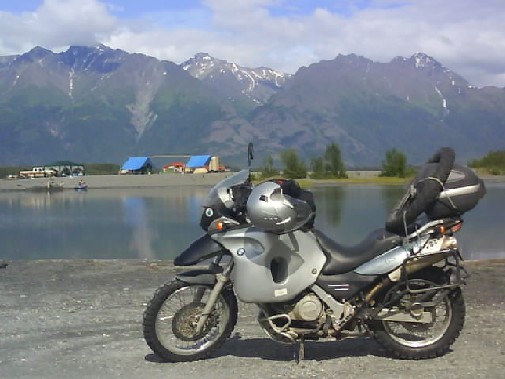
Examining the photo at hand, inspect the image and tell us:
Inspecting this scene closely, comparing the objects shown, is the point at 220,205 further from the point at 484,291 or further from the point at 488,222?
the point at 488,222

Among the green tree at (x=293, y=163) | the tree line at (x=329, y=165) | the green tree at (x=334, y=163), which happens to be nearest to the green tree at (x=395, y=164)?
the tree line at (x=329, y=165)

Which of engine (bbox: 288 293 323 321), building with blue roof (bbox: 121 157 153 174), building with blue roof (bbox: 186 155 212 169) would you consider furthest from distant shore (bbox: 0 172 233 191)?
engine (bbox: 288 293 323 321)

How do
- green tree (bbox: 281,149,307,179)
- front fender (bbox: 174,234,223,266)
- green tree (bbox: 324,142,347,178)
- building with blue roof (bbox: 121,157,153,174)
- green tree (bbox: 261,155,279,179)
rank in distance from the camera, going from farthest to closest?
building with blue roof (bbox: 121,157,153,174) → green tree (bbox: 324,142,347,178) → green tree (bbox: 281,149,307,179) → green tree (bbox: 261,155,279,179) → front fender (bbox: 174,234,223,266)

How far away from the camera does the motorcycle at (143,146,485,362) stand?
20.1ft

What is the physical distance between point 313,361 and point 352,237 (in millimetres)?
16627

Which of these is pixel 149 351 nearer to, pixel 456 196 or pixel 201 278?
pixel 201 278

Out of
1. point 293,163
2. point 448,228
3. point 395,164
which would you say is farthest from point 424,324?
point 293,163

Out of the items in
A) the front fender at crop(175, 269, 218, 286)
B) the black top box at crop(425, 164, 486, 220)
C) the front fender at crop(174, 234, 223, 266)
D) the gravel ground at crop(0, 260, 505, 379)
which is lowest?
the gravel ground at crop(0, 260, 505, 379)

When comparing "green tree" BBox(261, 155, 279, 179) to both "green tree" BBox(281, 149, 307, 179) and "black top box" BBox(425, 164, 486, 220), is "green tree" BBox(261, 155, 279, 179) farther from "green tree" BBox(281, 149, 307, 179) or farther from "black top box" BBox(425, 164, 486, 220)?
"green tree" BBox(281, 149, 307, 179)

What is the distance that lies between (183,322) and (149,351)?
1.84 feet

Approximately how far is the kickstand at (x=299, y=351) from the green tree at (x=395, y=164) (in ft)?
344

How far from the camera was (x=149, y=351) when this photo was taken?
672 cm

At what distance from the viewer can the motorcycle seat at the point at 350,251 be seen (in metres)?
6.19

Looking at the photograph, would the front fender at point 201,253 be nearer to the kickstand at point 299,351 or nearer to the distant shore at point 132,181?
the kickstand at point 299,351
